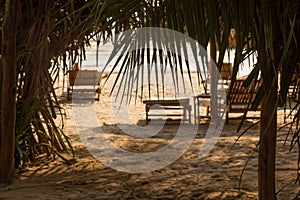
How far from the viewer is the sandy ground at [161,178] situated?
3.87m

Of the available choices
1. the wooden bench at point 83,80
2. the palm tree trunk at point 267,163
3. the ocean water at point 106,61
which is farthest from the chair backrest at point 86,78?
the palm tree trunk at point 267,163

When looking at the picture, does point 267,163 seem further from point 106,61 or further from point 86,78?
Answer: point 86,78

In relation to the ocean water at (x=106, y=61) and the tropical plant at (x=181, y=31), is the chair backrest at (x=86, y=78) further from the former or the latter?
the tropical plant at (x=181, y=31)

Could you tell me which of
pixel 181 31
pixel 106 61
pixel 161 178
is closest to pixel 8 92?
pixel 161 178

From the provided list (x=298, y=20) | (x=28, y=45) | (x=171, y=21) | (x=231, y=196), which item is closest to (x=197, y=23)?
(x=171, y=21)

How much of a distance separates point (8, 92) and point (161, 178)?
4.83 ft

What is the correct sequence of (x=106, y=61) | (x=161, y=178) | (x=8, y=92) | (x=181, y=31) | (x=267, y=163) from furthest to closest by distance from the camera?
(x=161, y=178) < (x=8, y=92) < (x=267, y=163) < (x=106, y=61) < (x=181, y=31)

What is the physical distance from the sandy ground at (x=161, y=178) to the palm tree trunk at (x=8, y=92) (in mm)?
181

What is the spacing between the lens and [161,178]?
4.39 m

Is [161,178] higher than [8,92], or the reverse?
[8,92]

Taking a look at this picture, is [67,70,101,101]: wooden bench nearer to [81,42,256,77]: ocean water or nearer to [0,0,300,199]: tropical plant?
[81,42,256,77]: ocean water

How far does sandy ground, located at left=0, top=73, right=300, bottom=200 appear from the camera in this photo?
387 centimetres

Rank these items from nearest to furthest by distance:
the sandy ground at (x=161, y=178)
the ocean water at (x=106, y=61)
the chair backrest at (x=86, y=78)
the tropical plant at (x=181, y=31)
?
the tropical plant at (x=181, y=31) < the ocean water at (x=106, y=61) < the sandy ground at (x=161, y=178) < the chair backrest at (x=86, y=78)

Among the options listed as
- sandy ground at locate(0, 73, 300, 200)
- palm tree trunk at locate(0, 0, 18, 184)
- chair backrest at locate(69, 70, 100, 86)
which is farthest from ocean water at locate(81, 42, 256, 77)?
sandy ground at locate(0, 73, 300, 200)
